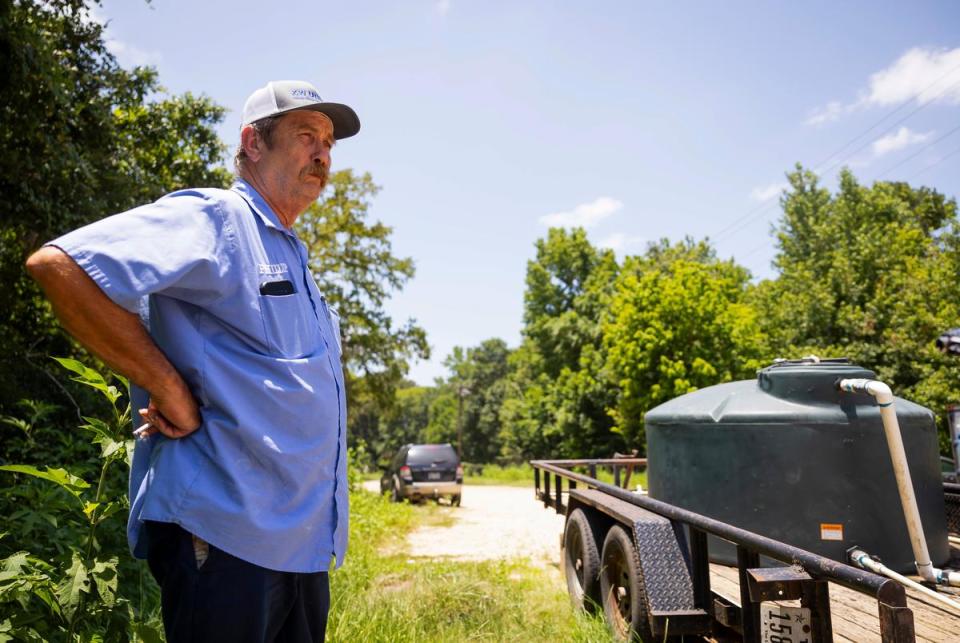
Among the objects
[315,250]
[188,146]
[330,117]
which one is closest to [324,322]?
[330,117]

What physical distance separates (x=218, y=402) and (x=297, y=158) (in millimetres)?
855

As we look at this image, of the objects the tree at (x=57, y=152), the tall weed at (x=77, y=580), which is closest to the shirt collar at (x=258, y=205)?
the tall weed at (x=77, y=580)

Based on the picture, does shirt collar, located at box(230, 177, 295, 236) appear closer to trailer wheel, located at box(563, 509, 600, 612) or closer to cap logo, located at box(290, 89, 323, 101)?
cap logo, located at box(290, 89, 323, 101)

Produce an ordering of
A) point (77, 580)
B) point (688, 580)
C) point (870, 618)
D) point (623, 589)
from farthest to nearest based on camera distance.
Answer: point (623, 589), point (688, 580), point (870, 618), point (77, 580)

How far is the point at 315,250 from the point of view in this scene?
24.2 m

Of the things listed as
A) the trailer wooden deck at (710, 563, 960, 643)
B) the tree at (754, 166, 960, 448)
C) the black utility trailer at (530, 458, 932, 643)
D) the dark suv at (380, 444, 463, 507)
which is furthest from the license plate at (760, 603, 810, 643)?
the tree at (754, 166, 960, 448)

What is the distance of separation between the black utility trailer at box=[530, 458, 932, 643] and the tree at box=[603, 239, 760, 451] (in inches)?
963

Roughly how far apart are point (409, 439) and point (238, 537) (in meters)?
90.0

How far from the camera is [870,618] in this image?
9.96 ft

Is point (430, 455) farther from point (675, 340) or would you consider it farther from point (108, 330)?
point (108, 330)

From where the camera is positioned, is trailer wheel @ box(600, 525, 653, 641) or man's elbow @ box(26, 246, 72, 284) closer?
man's elbow @ box(26, 246, 72, 284)

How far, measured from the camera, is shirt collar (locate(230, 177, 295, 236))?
77.5 inches

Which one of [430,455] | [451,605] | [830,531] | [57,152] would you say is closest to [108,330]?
[830,531]

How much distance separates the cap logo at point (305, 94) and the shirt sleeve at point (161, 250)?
1.69ft
